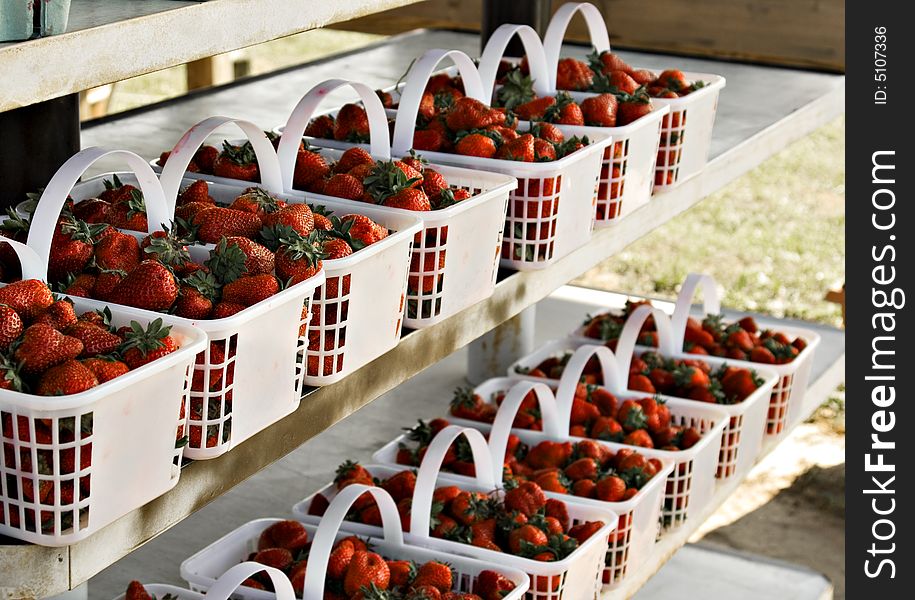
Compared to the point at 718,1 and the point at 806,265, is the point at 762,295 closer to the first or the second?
the point at 806,265

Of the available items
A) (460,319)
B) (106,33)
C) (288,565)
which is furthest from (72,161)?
(288,565)

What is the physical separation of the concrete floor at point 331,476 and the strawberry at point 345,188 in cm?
108

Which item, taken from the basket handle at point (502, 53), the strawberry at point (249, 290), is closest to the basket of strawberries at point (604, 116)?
the basket handle at point (502, 53)

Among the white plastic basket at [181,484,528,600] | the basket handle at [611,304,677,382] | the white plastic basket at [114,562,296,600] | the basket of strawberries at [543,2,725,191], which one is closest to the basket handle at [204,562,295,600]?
the white plastic basket at [114,562,296,600]

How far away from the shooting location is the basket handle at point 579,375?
8.02ft

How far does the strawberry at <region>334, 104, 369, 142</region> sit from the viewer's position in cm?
195

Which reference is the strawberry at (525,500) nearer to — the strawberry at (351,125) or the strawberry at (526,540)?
the strawberry at (526,540)

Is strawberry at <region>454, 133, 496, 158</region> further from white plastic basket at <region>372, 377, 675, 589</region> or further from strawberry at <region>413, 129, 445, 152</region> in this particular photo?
white plastic basket at <region>372, 377, 675, 589</region>

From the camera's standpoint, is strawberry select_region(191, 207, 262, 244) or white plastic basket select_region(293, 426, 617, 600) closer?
strawberry select_region(191, 207, 262, 244)

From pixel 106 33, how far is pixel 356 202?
0.51m

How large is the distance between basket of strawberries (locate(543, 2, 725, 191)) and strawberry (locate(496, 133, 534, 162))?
0.36 meters

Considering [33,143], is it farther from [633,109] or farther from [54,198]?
[633,109]

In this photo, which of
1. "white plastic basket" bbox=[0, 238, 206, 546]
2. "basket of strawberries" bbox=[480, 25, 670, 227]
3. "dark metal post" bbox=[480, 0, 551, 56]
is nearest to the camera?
"white plastic basket" bbox=[0, 238, 206, 546]

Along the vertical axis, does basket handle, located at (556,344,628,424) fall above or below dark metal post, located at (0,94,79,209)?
below
